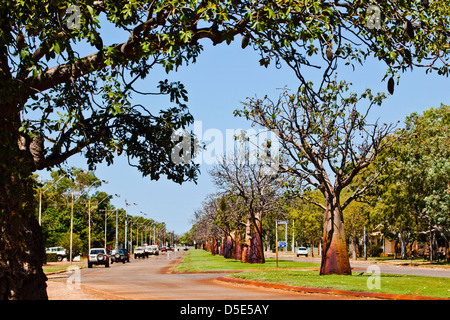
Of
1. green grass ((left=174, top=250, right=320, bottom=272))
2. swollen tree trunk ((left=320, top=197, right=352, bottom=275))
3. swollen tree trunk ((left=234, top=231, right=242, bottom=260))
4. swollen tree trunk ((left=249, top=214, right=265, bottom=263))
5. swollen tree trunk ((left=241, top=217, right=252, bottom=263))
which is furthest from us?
swollen tree trunk ((left=234, top=231, right=242, bottom=260))

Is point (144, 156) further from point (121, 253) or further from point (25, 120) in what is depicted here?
point (121, 253)

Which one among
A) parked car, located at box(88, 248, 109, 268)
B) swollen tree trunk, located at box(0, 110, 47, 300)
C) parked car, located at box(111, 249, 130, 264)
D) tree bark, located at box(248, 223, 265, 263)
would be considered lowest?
parked car, located at box(111, 249, 130, 264)

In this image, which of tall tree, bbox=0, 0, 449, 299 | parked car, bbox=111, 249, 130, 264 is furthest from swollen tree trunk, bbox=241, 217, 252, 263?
tall tree, bbox=0, 0, 449, 299

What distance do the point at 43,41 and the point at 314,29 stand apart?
4.23 m

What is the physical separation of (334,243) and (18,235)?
18.5m

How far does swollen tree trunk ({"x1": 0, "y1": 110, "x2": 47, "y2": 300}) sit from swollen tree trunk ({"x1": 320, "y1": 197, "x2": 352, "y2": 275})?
17851 millimetres

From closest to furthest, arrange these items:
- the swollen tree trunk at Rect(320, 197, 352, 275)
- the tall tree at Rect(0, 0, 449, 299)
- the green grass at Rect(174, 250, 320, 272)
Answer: the tall tree at Rect(0, 0, 449, 299) < the swollen tree trunk at Rect(320, 197, 352, 275) < the green grass at Rect(174, 250, 320, 272)

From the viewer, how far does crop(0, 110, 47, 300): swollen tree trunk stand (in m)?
9.63

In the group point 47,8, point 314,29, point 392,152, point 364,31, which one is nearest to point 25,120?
point 47,8

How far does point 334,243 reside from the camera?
26562mm

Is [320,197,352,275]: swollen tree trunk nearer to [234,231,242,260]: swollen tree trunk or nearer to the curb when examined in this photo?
the curb

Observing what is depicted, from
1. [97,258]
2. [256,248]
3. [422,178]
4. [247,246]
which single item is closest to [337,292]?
[256,248]

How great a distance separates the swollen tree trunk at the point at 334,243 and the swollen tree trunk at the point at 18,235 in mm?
17851

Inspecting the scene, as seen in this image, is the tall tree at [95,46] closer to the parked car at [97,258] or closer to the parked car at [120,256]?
A: the parked car at [97,258]
